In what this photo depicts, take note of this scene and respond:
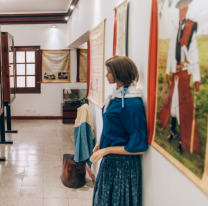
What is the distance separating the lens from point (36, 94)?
778cm

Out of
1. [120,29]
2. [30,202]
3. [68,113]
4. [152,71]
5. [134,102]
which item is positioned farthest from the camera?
[68,113]

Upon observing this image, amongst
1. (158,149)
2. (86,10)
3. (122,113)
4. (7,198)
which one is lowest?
(7,198)

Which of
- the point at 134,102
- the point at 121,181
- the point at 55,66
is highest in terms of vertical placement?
the point at 55,66

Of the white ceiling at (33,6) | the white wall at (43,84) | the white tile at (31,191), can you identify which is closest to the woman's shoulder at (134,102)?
the white tile at (31,191)

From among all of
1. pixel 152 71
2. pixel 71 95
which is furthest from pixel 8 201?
pixel 71 95

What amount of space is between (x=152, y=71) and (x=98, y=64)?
1.78 metres

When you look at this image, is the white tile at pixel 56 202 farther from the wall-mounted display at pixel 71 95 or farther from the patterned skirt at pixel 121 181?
the wall-mounted display at pixel 71 95

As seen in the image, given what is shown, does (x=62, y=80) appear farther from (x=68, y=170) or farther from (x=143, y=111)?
(x=143, y=111)

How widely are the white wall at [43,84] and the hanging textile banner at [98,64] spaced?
13.9 ft

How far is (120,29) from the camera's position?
84.8 inches

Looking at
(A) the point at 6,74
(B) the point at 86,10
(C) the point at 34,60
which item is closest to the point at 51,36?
(C) the point at 34,60

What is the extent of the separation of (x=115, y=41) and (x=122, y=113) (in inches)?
39.4

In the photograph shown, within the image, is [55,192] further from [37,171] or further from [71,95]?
[71,95]

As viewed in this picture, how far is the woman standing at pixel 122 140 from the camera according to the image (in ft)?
5.10
